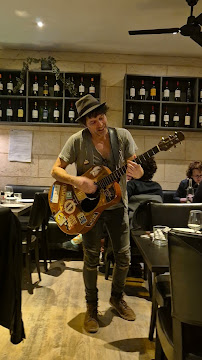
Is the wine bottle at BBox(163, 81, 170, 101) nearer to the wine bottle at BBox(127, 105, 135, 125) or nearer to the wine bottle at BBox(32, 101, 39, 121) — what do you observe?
the wine bottle at BBox(127, 105, 135, 125)

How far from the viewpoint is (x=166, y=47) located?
5160 millimetres

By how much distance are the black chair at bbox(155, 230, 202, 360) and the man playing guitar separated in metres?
1.23

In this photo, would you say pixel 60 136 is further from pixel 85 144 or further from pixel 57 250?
pixel 85 144

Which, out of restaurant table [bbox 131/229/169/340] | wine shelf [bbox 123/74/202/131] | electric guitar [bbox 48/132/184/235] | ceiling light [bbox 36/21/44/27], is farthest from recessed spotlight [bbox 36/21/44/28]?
restaurant table [bbox 131/229/169/340]

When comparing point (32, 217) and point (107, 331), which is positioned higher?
point (32, 217)

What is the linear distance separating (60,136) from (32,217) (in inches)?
105

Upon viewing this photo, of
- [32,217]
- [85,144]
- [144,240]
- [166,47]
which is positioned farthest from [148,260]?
[166,47]

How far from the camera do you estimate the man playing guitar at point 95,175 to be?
7.84ft

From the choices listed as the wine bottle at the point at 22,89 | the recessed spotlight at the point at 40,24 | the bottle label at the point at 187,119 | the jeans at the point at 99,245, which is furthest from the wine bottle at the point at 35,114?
the jeans at the point at 99,245

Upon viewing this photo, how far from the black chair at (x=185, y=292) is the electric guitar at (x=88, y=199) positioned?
1191mm

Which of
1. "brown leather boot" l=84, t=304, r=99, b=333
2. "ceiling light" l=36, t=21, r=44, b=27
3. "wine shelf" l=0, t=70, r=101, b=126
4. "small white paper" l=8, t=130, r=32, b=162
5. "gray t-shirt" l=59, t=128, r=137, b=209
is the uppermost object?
"ceiling light" l=36, t=21, r=44, b=27

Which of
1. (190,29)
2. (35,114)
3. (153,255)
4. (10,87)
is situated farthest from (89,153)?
(10,87)

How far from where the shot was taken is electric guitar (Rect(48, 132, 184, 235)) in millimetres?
2348

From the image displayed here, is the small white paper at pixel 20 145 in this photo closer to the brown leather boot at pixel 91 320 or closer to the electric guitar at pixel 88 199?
the electric guitar at pixel 88 199
